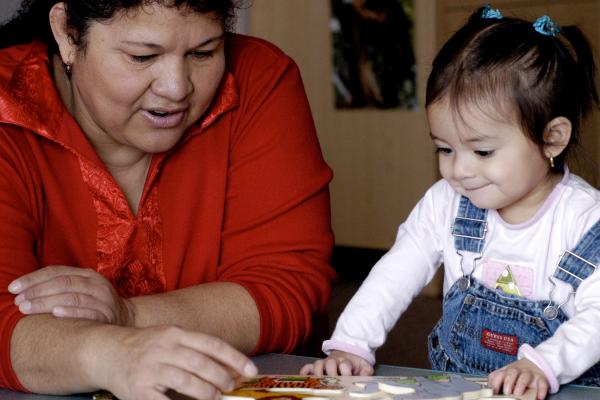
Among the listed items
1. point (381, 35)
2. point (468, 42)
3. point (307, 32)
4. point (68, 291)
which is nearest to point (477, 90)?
point (468, 42)

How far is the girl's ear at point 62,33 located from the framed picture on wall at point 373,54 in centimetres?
271

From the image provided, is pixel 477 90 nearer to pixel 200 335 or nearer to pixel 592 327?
pixel 592 327

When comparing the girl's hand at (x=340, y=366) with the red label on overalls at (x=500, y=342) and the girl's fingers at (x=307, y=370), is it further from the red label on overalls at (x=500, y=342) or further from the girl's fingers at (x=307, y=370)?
the red label on overalls at (x=500, y=342)

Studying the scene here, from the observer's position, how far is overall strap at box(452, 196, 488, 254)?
151cm

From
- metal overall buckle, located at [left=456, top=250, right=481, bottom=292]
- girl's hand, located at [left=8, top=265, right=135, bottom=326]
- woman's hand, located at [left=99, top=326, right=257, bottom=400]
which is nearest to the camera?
woman's hand, located at [left=99, top=326, right=257, bottom=400]

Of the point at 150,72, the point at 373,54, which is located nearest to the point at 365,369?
the point at 150,72

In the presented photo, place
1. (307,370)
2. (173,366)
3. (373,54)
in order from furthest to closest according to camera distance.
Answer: (373,54) → (307,370) → (173,366)

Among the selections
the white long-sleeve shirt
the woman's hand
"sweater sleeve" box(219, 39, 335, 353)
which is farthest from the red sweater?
the woman's hand

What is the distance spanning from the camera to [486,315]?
4.80 feet

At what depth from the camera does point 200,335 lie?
3.63ft

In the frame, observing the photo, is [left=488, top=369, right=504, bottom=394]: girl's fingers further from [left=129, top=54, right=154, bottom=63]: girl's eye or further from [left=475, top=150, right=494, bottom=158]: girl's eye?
[left=129, top=54, right=154, bottom=63]: girl's eye

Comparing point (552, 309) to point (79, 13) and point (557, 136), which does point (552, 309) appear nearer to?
point (557, 136)

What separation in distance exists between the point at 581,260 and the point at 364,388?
418mm

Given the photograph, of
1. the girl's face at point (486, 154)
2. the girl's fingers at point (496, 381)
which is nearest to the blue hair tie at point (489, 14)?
the girl's face at point (486, 154)
